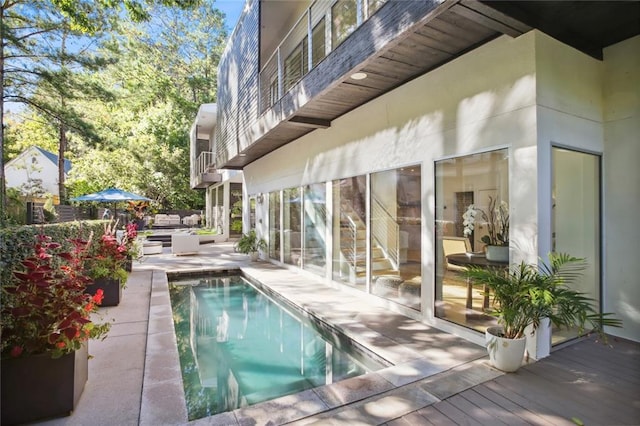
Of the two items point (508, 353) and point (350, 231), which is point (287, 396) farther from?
point (350, 231)

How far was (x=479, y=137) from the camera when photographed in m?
4.01

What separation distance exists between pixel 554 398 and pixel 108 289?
6.24 metres

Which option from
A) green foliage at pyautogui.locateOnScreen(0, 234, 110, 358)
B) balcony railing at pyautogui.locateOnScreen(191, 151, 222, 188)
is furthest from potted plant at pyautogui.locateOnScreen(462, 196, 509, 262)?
balcony railing at pyautogui.locateOnScreen(191, 151, 222, 188)

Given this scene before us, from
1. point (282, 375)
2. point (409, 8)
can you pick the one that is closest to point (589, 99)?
point (409, 8)

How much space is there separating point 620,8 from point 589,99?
97 centimetres

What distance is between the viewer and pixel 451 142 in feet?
14.2

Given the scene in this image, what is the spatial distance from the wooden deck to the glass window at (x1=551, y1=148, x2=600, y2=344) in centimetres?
66

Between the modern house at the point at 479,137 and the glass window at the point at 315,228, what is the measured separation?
140 centimetres

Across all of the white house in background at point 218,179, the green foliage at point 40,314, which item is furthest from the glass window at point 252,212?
the green foliage at point 40,314

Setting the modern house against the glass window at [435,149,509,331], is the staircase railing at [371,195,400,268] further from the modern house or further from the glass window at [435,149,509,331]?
the glass window at [435,149,509,331]

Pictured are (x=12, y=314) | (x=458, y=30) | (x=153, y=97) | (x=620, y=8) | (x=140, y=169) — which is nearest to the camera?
(x=12, y=314)

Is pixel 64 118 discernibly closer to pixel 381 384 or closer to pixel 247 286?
pixel 247 286

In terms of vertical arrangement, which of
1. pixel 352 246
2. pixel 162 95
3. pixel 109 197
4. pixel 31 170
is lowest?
pixel 352 246

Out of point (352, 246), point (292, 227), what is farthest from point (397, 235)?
point (292, 227)
